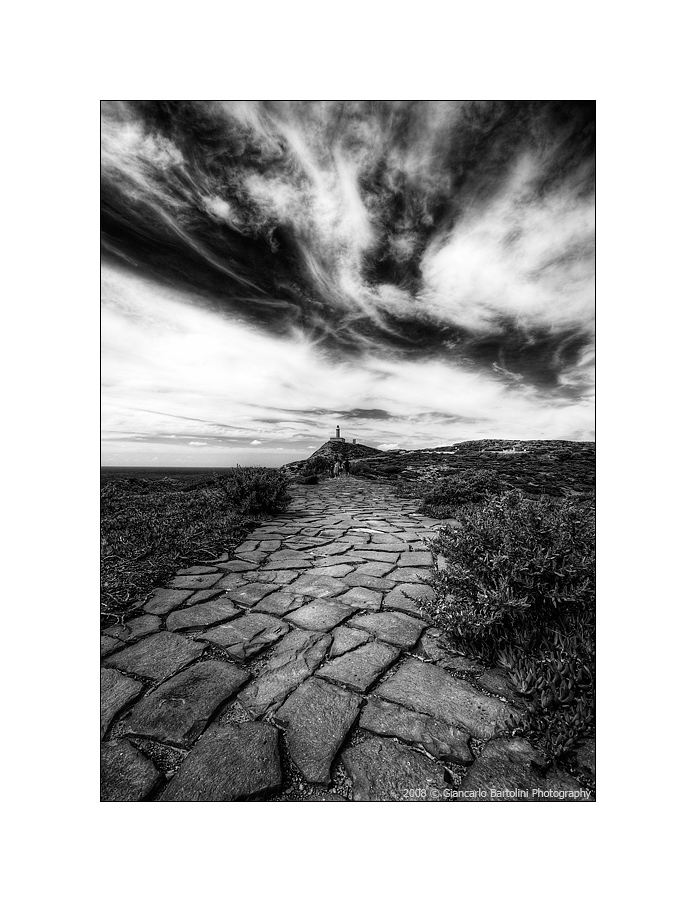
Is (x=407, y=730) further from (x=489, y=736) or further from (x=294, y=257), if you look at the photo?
(x=294, y=257)

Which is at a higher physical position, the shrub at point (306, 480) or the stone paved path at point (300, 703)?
the shrub at point (306, 480)

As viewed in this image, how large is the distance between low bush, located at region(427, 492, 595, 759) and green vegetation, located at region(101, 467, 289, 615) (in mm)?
2650

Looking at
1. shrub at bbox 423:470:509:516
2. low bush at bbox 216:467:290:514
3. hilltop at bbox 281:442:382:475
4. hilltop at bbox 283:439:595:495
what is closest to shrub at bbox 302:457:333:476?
hilltop at bbox 281:442:382:475

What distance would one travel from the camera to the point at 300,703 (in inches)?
74.2

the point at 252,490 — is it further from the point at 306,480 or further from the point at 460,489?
the point at 306,480

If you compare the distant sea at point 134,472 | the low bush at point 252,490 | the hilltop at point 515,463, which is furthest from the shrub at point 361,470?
the distant sea at point 134,472

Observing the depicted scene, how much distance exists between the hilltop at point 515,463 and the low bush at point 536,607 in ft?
1.19

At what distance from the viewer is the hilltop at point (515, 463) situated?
9.29ft

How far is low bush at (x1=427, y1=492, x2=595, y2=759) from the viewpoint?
5.61ft

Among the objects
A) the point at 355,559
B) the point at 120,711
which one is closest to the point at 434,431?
the point at 355,559

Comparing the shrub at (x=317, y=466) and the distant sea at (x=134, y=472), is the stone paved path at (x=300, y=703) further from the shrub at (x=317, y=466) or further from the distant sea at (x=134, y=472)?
the shrub at (x=317, y=466)

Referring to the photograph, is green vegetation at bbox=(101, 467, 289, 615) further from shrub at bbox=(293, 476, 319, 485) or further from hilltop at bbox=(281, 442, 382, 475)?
hilltop at bbox=(281, 442, 382, 475)

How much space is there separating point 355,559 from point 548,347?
2.98 meters

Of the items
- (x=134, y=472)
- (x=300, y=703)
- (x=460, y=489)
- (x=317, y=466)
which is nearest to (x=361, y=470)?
(x=317, y=466)
